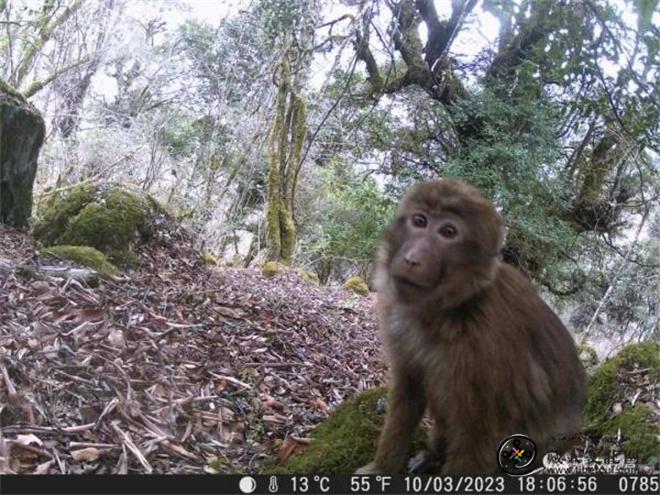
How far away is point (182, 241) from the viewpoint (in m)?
3.75

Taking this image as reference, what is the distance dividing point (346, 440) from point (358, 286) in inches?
126

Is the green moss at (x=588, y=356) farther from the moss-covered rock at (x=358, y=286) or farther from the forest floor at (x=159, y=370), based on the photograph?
the moss-covered rock at (x=358, y=286)

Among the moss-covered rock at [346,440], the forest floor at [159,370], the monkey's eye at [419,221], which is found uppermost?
the monkey's eye at [419,221]

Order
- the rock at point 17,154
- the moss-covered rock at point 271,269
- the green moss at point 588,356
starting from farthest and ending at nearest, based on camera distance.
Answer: the moss-covered rock at point 271,269 → the green moss at point 588,356 → the rock at point 17,154

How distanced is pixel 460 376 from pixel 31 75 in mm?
7486

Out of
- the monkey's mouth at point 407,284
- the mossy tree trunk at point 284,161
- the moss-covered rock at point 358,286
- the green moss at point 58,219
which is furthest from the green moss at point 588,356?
the green moss at point 58,219

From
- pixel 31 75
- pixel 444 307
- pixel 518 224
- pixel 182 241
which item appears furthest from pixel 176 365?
pixel 31 75

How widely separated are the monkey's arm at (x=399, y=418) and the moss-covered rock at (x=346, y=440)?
0.09m

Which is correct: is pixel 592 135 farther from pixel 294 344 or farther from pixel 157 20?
pixel 157 20

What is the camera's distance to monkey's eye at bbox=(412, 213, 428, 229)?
5.34 ft

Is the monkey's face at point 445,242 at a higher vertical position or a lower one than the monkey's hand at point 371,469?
higher

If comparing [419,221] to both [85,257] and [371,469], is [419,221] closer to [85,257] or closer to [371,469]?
[371,469]

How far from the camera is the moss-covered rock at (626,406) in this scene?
6.13 feet
